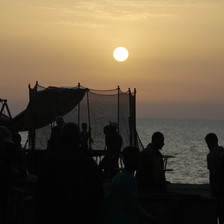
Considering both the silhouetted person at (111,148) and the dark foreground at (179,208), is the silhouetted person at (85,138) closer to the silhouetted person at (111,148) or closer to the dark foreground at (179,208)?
the silhouetted person at (111,148)

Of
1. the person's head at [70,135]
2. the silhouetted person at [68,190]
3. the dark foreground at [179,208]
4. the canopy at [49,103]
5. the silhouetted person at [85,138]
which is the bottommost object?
the dark foreground at [179,208]

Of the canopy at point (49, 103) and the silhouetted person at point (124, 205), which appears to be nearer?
the silhouetted person at point (124, 205)

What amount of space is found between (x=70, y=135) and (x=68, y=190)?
55 cm

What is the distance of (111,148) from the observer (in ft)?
49.1

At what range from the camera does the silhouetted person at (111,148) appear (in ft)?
47.6

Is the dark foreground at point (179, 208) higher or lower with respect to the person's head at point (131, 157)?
lower


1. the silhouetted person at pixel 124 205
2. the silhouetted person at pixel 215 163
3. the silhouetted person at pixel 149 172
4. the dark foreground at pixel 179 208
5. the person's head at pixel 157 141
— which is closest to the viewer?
the silhouetted person at pixel 124 205

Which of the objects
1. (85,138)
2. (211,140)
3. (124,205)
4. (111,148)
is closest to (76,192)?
(124,205)

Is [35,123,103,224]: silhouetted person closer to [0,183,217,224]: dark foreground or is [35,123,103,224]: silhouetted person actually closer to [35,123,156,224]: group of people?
[35,123,156,224]: group of people

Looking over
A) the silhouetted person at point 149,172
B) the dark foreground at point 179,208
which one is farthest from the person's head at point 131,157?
the silhouetted person at point 149,172

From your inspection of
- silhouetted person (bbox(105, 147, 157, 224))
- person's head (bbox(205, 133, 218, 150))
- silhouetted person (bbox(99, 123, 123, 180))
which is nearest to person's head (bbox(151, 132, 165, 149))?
person's head (bbox(205, 133, 218, 150))

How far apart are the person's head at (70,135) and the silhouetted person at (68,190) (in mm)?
132

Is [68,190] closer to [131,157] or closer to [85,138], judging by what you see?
[131,157]

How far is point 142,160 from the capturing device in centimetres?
901
